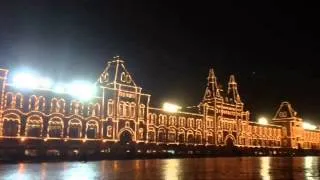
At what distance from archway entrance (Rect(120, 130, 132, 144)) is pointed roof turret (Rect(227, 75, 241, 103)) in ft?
133

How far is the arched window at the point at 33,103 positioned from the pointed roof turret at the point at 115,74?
569 inches

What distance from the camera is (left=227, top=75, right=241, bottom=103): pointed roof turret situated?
102m

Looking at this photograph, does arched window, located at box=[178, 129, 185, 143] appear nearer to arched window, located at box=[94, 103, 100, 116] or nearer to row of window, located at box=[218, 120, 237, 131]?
row of window, located at box=[218, 120, 237, 131]

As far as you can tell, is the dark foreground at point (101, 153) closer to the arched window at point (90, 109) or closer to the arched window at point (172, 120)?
the arched window at point (172, 120)

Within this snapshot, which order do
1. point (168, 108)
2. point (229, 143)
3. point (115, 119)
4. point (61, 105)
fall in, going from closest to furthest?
1. point (61, 105)
2. point (115, 119)
3. point (168, 108)
4. point (229, 143)

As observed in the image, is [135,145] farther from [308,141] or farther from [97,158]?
[308,141]

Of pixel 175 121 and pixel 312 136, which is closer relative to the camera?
pixel 175 121

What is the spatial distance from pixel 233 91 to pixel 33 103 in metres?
59.7

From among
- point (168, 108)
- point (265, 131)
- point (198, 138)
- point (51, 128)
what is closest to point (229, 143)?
point (198, 138)

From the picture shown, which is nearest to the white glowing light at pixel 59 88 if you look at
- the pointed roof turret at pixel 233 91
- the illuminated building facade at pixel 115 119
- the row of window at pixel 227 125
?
the illuminated building facade at pixel 115 119

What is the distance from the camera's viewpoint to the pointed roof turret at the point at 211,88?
9386cm

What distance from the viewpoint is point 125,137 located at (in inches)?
2635

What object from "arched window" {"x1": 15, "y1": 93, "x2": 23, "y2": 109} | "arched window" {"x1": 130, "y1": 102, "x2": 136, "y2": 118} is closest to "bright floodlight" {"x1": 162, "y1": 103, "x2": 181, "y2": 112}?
"arched window" {"x1": 130, "y1": 102, "x2": 136, "y2": 118}

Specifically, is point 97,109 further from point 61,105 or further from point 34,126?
point 34,126
